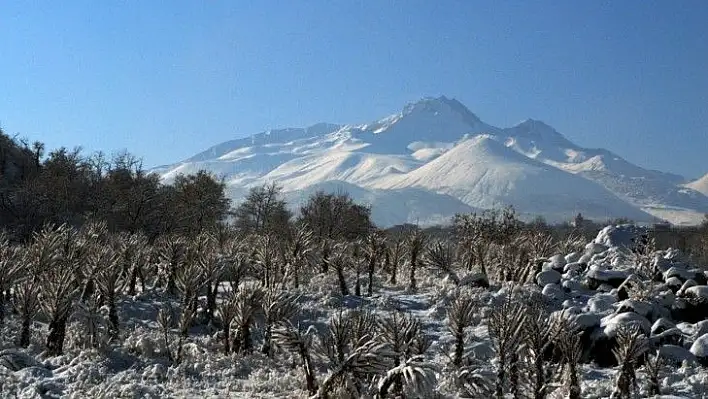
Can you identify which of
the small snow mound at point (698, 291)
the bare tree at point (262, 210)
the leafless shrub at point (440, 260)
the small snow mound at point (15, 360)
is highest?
the bare tree at point (262, 210)

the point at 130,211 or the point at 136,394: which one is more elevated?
the point at 130,211

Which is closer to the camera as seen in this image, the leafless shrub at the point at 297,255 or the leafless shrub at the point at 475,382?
the leafless shrub at the point at 475,382

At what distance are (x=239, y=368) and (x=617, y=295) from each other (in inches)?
660

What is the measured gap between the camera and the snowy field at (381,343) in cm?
1510

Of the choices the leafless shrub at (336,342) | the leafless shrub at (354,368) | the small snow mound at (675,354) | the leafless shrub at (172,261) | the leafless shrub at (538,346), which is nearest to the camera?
the leafless shrub at (354,368)

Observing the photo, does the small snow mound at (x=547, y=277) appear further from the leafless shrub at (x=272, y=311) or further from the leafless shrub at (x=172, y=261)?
the leafless shrub at (x=172, y=261)

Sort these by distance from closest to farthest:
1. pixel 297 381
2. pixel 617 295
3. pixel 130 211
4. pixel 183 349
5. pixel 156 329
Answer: pixel 297 381
pixel 183 349
pixel 156 329
pixel 617 295
pixel 130 211

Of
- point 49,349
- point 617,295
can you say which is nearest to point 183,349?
point 49,349

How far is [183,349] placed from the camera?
64.3 feet

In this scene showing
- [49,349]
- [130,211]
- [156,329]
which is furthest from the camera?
[130,211]

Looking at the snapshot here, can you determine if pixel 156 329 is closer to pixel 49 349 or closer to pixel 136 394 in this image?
pixel 49 349

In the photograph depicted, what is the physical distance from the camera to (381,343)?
15.2m

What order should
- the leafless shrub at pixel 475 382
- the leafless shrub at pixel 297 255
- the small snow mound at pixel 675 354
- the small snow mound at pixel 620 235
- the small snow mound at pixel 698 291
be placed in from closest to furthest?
the leafless shrub at pixel 475 382 → the small snow mound at pixel 675 354 → the small snow mound at pixel 698 291 → the leafless shrub at pixel 297 255 → the small snow mound at pixel 620 235

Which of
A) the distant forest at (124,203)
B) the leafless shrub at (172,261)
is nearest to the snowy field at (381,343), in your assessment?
the leafless shrub at (172,261)
